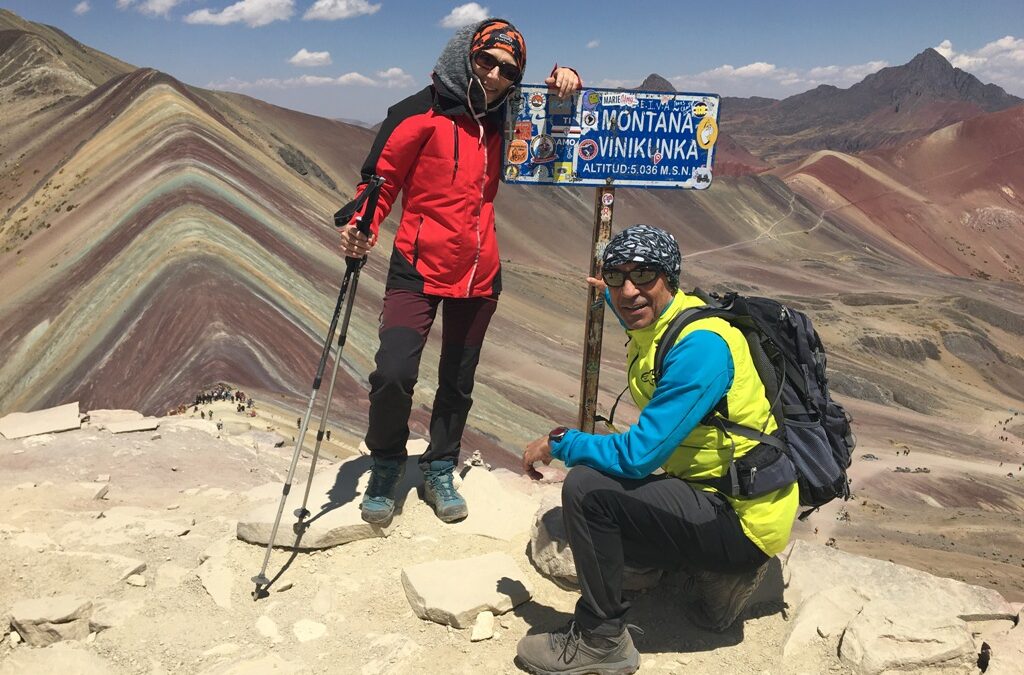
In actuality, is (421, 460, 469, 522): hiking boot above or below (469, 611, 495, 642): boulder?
above

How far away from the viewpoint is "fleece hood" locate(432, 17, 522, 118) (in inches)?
151

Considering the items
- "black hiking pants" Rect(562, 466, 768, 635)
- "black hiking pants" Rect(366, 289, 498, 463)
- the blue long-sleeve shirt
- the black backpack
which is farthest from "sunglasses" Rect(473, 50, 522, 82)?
"black hiking pants" Rect(562, 466, 768, 635)

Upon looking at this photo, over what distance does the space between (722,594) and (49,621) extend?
3.08 metres

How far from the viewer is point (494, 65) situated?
386cm

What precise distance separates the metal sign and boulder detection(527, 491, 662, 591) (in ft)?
6.18

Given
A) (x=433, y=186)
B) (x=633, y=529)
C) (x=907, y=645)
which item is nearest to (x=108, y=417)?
(x=433, y=186)

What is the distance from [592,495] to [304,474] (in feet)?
10.7

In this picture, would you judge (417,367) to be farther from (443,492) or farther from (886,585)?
(886,585)

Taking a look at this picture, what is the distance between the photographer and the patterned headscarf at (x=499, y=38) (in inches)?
150

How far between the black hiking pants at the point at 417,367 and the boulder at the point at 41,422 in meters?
3.17

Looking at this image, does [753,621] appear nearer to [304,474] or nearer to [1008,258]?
[304,474]

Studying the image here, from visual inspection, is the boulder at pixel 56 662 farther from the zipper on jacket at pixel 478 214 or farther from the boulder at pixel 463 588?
the zipper on jacket at pixel 478 214

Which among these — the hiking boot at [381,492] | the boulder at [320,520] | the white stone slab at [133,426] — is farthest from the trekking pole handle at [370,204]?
the white stone slab at [133,426]

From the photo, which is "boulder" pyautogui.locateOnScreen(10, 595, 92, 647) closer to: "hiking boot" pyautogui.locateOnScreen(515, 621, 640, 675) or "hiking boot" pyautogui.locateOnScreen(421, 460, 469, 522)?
"hiking boot" pyautogui.locateOnScreen(421, 460, 469, 522)
